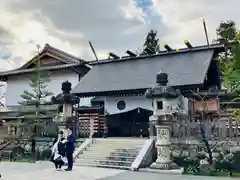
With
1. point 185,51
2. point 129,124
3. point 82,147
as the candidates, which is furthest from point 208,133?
point 185,51

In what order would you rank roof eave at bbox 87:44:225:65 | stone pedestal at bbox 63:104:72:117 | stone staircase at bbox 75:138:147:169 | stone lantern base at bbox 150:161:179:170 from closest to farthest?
stone lantern base at bbox 150:161:179:170, stone staircase at bbox 75:138:147:169, stone pedestal at bbox 63:104:72:117, roof eave at bbox 87:44:225:65

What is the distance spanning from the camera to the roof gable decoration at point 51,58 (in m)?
22.1

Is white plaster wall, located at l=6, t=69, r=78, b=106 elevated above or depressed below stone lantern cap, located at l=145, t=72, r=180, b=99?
above

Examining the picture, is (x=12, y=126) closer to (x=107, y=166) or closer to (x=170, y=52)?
(x=107, y=166)

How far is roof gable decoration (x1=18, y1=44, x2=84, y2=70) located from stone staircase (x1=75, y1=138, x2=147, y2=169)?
961cm

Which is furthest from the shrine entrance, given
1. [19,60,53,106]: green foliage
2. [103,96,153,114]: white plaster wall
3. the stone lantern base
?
the stone lantern base

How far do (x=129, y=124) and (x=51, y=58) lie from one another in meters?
9.18

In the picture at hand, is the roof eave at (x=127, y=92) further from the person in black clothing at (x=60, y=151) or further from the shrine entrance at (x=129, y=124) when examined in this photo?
the person in black clothing at (x=60, y=151)

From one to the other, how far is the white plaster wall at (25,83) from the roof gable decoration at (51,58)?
823 mm

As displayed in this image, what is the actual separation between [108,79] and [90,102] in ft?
7.79

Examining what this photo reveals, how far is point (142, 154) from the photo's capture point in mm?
11609

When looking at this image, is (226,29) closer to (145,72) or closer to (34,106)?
(145,72)

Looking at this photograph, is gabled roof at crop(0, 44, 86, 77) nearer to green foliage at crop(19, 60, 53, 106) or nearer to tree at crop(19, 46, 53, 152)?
tree at crop(19, 46, 53, 152)

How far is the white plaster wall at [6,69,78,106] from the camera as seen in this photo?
21941 millimetres
